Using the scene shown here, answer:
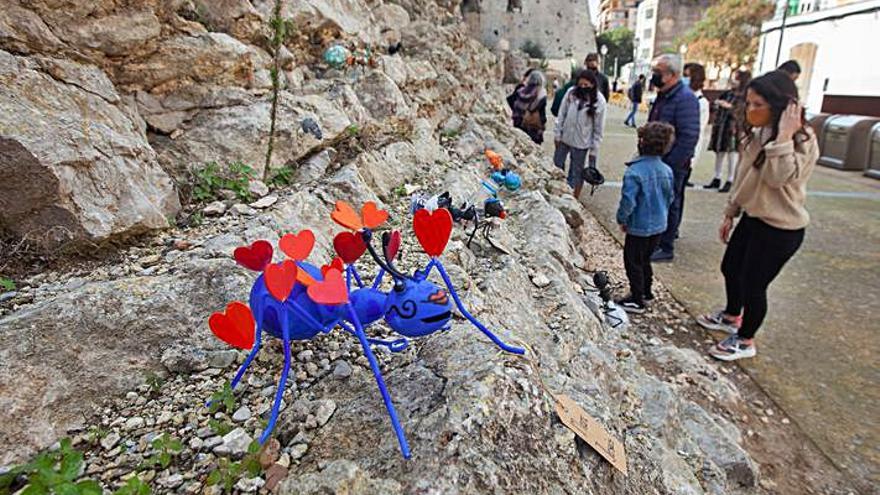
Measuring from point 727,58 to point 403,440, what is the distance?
40.1 m

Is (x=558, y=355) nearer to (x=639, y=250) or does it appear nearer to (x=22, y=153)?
(x=639, y=250)

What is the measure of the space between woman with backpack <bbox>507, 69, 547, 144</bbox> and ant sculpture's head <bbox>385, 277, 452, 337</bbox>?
658 centimetres

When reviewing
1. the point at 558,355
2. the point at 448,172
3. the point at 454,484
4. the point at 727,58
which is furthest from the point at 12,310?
the point at 727,58

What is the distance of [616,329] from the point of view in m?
3.78

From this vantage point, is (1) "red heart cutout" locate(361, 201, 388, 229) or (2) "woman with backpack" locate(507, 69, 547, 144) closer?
(1) "red heart cutout" locate(361, 201, 388, 229)

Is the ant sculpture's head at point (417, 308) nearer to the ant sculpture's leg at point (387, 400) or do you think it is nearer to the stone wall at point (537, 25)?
the ant sculpture's leg at point (387, 400)

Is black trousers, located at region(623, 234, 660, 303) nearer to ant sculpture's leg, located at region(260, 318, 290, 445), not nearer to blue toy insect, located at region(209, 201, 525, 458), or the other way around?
blue toy insect, located at region(209, 201, 525, 458)

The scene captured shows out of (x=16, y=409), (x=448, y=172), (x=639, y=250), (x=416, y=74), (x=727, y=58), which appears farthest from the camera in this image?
(x=727, y=58)

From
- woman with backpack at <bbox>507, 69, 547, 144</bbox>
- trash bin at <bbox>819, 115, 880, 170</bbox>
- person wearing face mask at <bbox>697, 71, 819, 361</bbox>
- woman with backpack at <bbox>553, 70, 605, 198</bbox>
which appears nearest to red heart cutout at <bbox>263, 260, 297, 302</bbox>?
person wearing face mask at <bbox>697, 71, 819, 361</bbox>

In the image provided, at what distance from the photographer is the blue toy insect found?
4.77 ft

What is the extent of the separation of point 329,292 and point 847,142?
39.3 ft

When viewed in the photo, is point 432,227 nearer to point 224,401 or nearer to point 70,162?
point 224,401

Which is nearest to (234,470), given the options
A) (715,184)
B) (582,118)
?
(582,118)

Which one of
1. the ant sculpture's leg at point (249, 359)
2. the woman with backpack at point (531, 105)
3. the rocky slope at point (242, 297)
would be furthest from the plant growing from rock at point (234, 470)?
the woman with backpack at point (531, 105)
